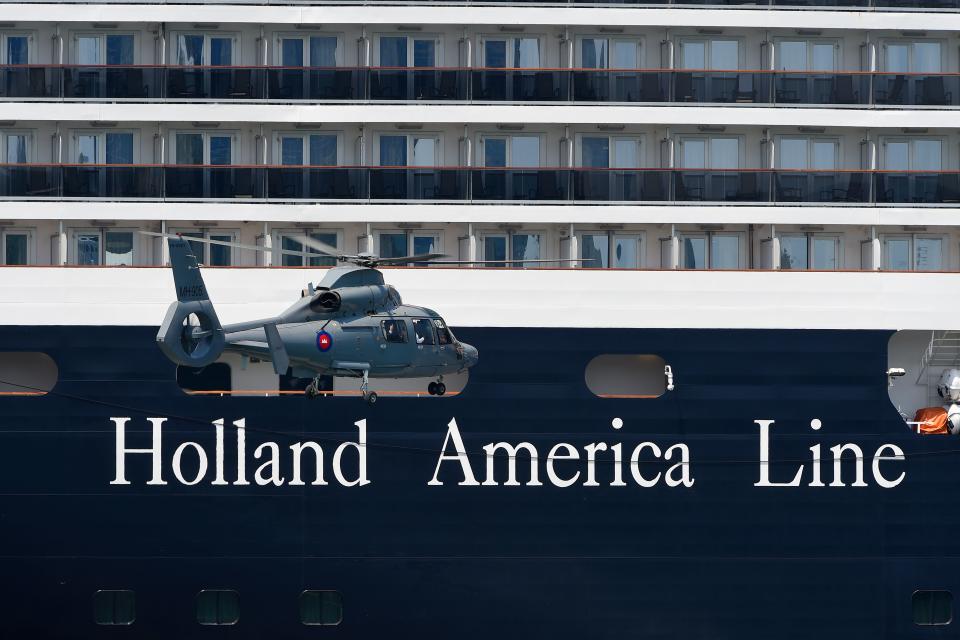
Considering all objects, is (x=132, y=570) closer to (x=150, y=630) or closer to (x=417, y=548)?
(x=150, y=630)

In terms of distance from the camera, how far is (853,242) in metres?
22.1

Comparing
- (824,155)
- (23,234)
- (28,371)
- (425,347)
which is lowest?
(28,371)

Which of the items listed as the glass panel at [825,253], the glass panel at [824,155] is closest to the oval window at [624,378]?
the glass panel at [825,253]

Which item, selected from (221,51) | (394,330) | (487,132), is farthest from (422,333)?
(221,51)

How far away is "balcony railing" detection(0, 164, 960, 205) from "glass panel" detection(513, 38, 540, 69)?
197 cm

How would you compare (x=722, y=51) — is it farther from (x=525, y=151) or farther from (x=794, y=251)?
(x=525, y=151)

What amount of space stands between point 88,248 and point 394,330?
5.33 metres

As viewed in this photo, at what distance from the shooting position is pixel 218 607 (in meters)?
19.5

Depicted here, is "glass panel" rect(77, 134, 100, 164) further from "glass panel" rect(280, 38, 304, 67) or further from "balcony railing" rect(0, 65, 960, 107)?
"glass panel" rect(280, 38, 304, 67)

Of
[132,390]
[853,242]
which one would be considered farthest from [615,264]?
[132,390]

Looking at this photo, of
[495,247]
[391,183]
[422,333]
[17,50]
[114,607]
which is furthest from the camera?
[17,50]

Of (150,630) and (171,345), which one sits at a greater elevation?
(171,345)

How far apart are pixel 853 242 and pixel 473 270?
5.87m

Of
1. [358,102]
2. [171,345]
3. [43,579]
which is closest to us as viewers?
[171,345]
